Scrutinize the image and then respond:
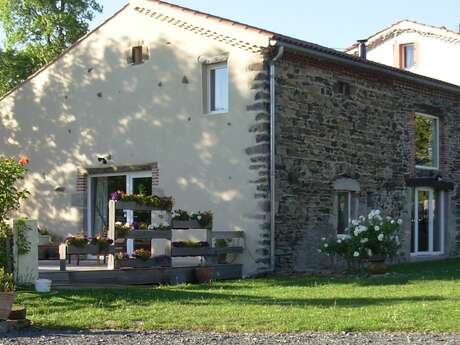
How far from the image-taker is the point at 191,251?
43.0 ft

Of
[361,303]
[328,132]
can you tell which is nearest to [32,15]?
[328,132]

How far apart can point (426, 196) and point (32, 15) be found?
1616 cm

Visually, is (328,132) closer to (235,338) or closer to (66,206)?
(66,206)

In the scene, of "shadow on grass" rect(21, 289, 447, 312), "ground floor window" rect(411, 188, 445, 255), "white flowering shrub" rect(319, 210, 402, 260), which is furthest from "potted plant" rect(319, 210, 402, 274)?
"ground floor window" rect(411, 188, 445, 255)

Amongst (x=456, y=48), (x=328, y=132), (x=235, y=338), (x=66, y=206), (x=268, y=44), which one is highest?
(x=456, y=48)

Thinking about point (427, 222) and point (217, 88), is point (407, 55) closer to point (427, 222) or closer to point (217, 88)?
point (427, 222)

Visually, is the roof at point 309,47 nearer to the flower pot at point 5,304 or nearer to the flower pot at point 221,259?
the flower pot at point 221,259

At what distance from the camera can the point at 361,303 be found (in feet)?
30.8

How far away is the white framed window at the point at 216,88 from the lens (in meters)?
15.1

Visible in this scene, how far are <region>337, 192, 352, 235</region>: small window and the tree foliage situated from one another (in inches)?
568

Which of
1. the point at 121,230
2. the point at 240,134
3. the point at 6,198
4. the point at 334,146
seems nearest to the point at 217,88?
the point at 240,134

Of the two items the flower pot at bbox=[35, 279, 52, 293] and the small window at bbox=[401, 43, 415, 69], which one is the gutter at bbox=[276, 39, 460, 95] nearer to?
the flower pot at bbox=[35, 279, 52, 293]

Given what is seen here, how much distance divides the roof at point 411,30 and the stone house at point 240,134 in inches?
372

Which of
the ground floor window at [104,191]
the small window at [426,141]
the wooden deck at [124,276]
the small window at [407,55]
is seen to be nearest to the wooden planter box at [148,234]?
the wooden deck at [124,276]
